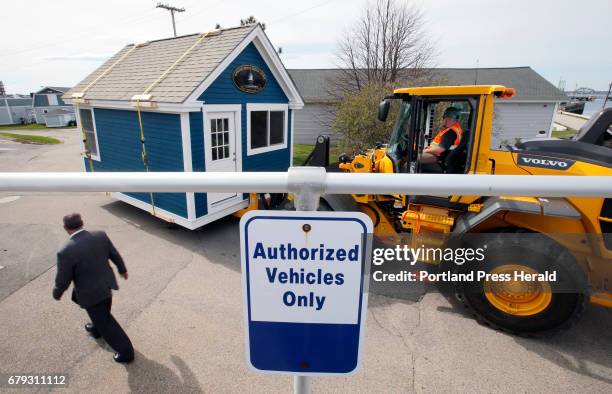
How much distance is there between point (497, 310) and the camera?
3.71 metres

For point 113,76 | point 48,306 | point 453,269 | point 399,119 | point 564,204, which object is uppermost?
point 113,76

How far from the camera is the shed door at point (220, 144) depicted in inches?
254

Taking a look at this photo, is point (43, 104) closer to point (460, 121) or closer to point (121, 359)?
point (121, 359)

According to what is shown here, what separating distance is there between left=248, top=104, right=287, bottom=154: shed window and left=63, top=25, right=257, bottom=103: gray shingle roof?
54.8 inches

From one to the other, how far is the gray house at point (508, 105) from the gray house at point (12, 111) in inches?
1564

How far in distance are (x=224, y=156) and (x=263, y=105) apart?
162 cm

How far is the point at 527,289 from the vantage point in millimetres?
3709

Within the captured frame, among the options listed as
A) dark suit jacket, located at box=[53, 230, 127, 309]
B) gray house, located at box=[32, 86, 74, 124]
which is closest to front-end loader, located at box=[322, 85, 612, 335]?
dark suit jacket, located at box=[53, 230, 127, 309]

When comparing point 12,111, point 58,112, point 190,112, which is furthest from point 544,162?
point 12,111

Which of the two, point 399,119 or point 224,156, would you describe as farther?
point 224,156

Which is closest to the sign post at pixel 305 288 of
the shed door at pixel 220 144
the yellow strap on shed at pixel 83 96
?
the shed door at pixel 220 144

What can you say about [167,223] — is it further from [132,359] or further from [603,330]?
[603,330]

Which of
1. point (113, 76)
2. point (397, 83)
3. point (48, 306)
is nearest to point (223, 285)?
point (48, 306)

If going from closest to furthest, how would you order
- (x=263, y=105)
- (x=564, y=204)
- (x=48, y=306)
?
(x=48, y=306) < (x=564, y=204) < (x=263, y=105)
